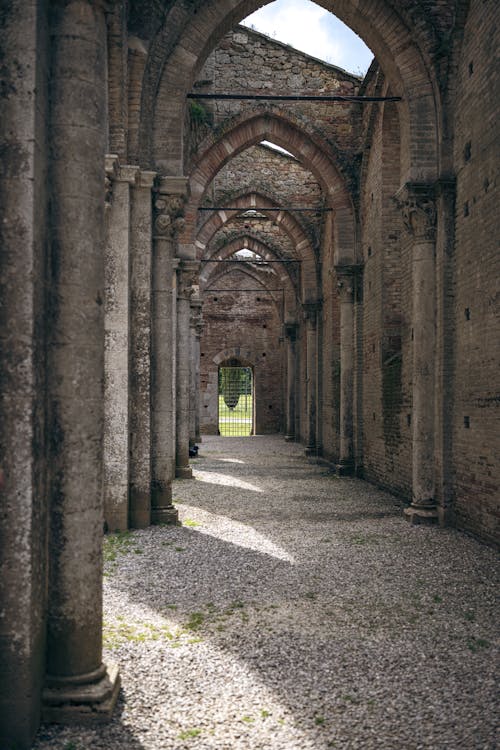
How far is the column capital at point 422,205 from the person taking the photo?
27.2 ft

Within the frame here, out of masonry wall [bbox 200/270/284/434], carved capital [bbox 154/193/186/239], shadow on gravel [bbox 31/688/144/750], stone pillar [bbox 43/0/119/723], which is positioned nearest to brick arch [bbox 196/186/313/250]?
carved capital [bbox 154/193/186/239]

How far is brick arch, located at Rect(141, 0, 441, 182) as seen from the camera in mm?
8078

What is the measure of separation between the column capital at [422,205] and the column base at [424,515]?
3223 mm

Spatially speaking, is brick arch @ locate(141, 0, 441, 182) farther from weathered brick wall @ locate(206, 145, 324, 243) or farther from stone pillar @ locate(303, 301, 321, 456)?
stone pillar @ locate(303, 301, 321, 456)

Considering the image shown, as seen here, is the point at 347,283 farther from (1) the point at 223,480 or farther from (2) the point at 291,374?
(2) the point at 291,374

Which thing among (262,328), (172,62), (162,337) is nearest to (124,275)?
(162,337)

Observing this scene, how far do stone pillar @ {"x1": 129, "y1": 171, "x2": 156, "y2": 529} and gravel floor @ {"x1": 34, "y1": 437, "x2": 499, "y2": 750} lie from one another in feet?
2.51

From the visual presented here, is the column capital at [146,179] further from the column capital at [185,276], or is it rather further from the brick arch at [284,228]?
the brick arch at [284,228]

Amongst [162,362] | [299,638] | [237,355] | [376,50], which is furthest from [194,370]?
[299,638]

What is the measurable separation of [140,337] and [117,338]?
1.13 ft

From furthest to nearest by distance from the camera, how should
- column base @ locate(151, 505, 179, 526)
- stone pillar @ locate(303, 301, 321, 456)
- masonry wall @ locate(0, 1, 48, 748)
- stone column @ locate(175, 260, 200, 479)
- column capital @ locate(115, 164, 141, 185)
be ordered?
stone pillar @ locate(303, 301, 321, 456) → stone column @ locate(175, 260, 200, 479) → column base @ locate(151, 505, 179, 526) → column capital @ locate(115, 164, 141, 185) → masonry wall @ locate(0, 1, 48, 748)

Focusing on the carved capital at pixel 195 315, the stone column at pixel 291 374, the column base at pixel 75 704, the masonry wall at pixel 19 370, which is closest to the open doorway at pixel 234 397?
the stone column at pixel 291 374

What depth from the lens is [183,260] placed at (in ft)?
44.2

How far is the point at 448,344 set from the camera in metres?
8.16
